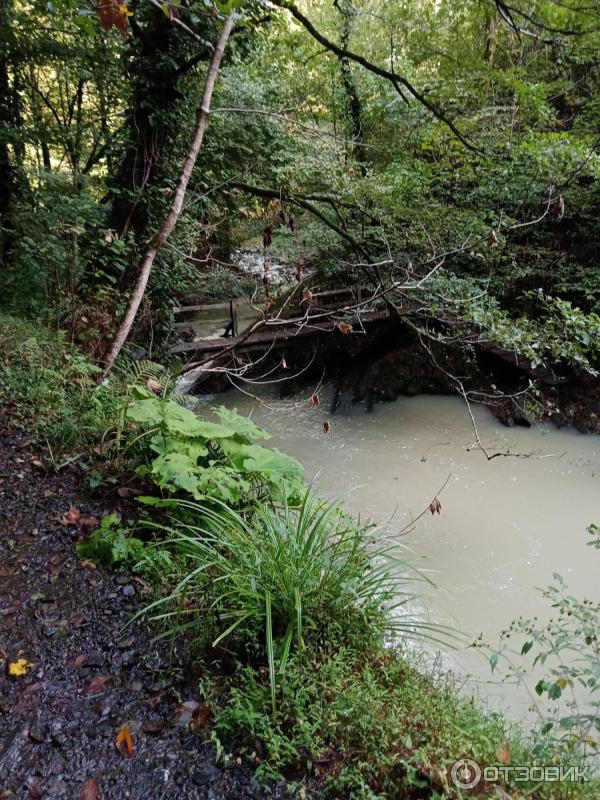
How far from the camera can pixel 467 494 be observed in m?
5.77

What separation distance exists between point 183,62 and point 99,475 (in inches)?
182

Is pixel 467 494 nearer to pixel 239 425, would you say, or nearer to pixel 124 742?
pixel 239 425

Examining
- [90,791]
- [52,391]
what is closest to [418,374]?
[52,391]

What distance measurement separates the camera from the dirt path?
1.39 metres

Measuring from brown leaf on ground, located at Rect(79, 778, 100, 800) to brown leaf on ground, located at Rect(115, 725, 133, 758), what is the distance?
0.11m

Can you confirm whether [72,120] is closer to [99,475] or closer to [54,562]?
[99,475]

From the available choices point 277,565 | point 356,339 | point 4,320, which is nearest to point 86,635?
point 277,565

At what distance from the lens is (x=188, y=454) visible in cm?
266

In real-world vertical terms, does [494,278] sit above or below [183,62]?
below

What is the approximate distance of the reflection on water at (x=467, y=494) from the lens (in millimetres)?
4074

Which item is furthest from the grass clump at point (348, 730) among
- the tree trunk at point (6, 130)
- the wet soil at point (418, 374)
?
the wet soil at point (418, 374)

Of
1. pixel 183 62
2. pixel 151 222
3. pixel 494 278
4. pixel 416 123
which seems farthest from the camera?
pixel 416 123

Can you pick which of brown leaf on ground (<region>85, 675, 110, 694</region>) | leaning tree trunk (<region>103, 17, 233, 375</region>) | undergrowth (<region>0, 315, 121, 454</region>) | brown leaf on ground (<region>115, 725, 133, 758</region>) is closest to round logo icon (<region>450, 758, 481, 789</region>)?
brown leaf on ground (<region>115, 725, 133, 758</region>)

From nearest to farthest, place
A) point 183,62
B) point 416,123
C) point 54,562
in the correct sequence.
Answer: point 54,562 < point 183,62 < point 416,123
